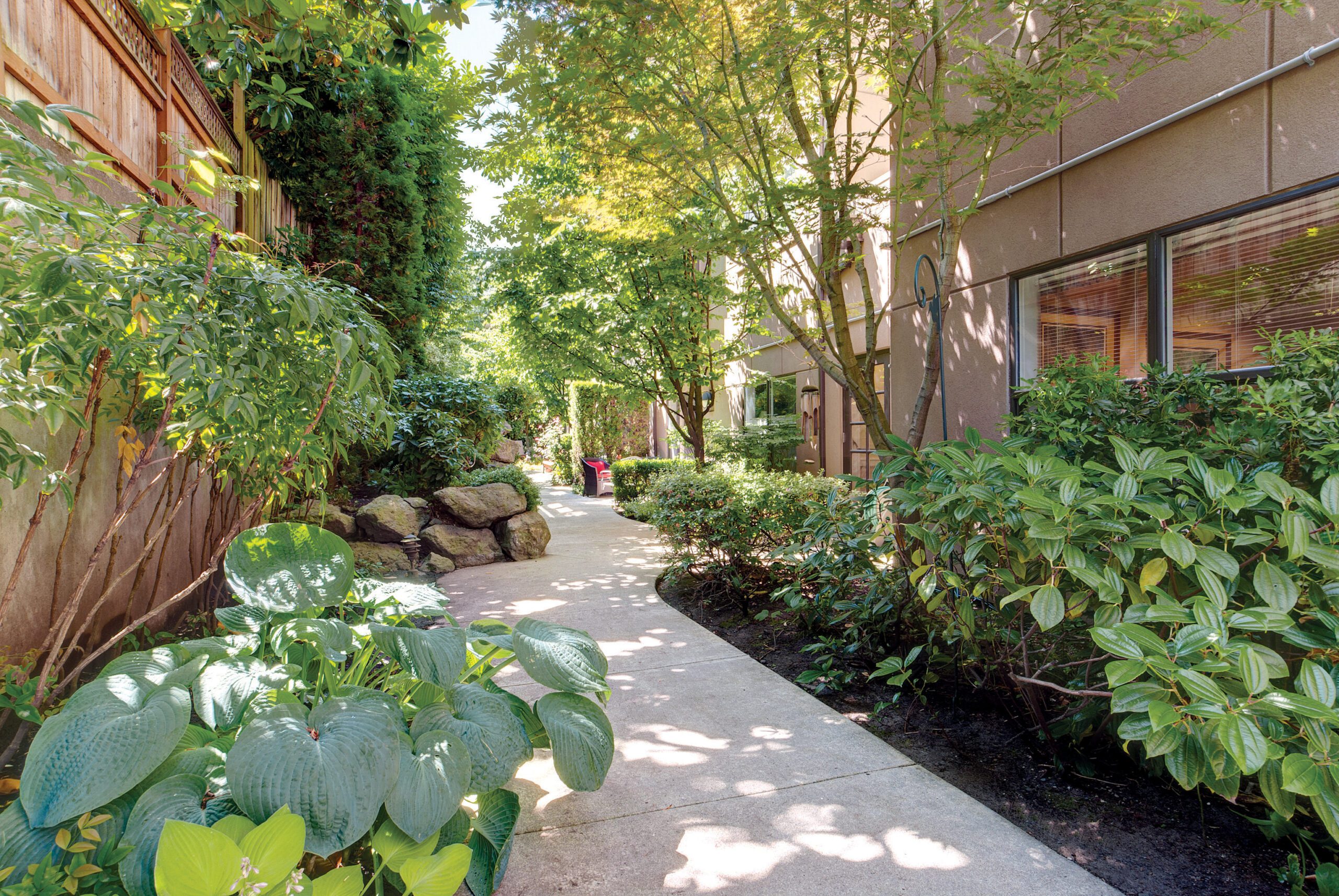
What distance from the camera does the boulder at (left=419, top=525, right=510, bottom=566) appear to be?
6695 millimetres

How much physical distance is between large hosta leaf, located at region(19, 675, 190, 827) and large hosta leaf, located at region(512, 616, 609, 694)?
760 mm

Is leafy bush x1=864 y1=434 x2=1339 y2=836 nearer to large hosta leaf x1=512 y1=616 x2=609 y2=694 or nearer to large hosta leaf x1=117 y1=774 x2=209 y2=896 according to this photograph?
large hosta leaf x1=512 y1=616 x2=609 y2=694

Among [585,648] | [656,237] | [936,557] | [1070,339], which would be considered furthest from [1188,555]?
[656,237]

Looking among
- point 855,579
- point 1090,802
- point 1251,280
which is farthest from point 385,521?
point 1251,280

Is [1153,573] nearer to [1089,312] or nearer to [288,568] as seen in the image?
[288,568]

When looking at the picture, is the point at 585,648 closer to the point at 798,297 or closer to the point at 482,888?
the point at 482,888

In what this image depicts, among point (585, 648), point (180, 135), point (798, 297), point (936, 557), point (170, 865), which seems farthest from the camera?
point (798, 297)

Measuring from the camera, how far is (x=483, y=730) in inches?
69.4

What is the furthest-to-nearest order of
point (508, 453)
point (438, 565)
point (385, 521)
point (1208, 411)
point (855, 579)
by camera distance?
point (508, 453) < point (438, 565) < point (385, 521) < point (855, 579) < point (1208, 411)

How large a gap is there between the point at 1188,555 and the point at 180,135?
509 centimetres

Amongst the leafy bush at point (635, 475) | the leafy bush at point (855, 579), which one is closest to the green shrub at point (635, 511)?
the leafy bush at point (635, 475)

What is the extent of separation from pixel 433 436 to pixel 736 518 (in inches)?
150

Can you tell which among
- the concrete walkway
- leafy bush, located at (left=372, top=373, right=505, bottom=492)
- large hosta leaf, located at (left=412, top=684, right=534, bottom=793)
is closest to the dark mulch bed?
the concrete walkway

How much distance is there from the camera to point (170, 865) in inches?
46.1
